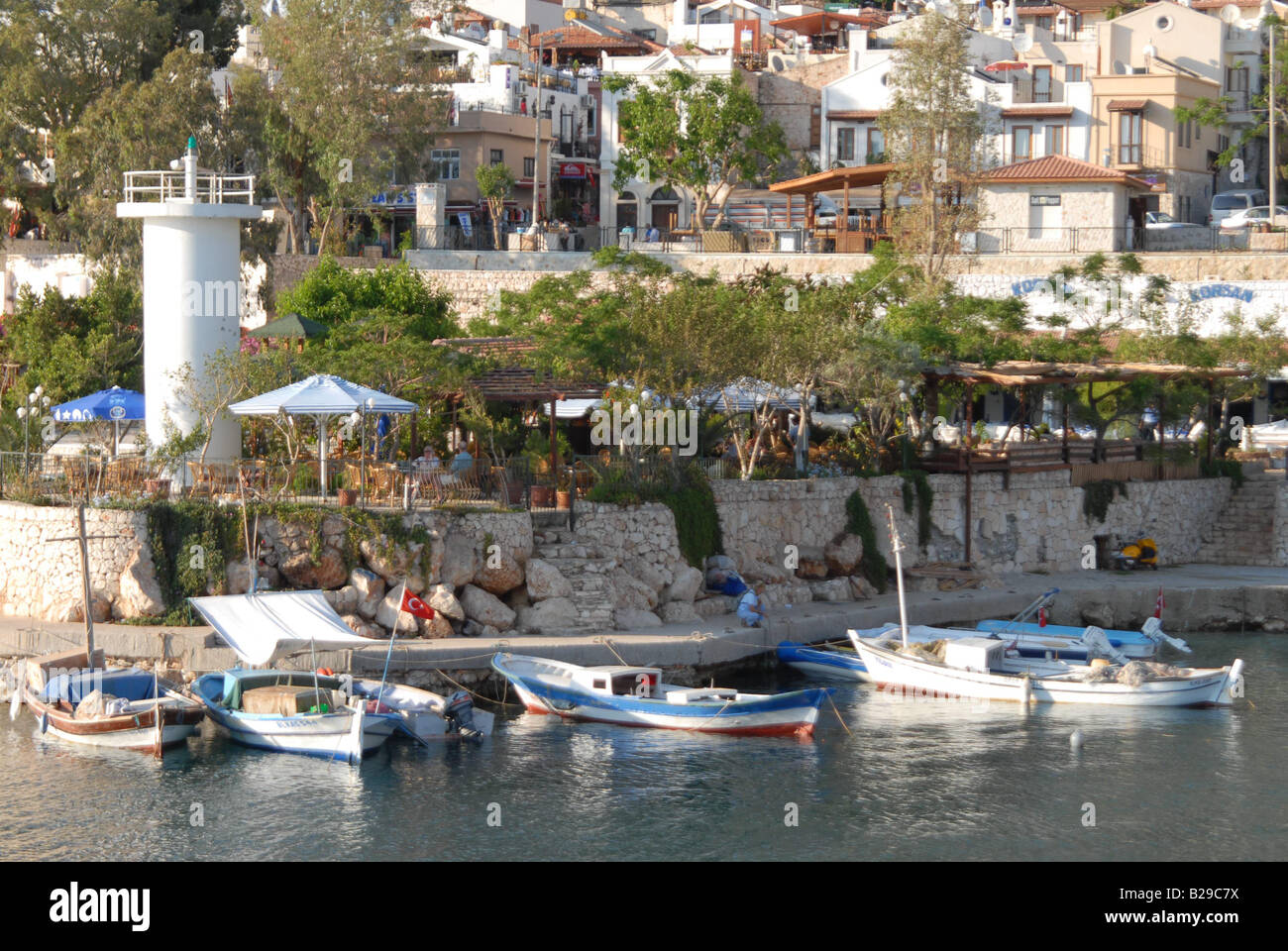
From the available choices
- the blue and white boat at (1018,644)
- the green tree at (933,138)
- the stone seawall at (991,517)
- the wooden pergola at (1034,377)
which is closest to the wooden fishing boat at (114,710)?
the blue and white boat at (1018,644)

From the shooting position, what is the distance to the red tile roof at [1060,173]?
56.6 metres

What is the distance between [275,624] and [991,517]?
1920 centimetres

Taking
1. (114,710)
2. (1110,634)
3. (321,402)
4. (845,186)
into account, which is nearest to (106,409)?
(321,402)

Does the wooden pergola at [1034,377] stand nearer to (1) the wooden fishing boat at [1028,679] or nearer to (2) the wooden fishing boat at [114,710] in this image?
(1) the wooden fishing boat at [1028,679]

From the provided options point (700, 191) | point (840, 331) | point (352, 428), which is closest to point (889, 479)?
point (840, 331)

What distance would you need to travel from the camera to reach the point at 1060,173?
5716 centimetres

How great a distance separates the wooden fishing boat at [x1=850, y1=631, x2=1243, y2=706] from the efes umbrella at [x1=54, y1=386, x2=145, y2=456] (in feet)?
51.4

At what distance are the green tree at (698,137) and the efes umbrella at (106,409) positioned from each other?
3021 cm

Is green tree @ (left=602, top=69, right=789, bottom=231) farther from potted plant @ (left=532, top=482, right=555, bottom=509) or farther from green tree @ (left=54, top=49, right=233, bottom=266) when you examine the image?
potted plant @ (left=532, top=482, right=555, bottom=509)

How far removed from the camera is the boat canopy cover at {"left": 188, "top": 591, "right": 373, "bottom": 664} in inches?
1243

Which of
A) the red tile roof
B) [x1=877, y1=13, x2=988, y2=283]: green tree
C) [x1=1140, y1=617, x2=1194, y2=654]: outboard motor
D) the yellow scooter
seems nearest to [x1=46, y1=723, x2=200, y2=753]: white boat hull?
[x1=1140, y1=617, x2=1194, y2=654]: outboard motor

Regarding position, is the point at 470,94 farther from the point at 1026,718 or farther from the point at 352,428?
the point at 1026,718

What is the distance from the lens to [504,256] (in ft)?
190

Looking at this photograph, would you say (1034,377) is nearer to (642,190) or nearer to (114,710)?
(114,710)
